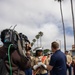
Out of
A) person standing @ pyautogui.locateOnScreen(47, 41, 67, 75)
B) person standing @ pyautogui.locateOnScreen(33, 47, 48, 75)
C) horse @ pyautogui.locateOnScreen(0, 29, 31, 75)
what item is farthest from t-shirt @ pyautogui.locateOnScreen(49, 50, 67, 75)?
horse @ pyautogui.locateOnScreen(0, 29, 31, 75)

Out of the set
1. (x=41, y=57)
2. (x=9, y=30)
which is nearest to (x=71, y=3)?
(x=41, y=57)

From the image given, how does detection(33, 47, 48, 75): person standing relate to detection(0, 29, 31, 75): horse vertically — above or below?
below

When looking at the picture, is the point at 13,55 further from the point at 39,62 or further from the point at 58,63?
the point at 39,62

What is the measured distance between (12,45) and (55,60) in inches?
114

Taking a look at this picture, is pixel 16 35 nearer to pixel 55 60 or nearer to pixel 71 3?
pixel 55 60

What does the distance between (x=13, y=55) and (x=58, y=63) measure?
3.02 m

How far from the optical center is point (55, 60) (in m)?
7.18

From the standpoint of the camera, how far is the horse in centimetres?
438

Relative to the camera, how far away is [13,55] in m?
4.41

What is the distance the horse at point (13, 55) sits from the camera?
4.38 m

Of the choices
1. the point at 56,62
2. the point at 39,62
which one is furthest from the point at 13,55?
the point at 39,62

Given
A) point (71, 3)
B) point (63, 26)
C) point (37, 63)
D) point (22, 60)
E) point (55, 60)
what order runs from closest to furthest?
1. point (22, 60)
2. point (55, 60)
3. point (37, 63)
4. point (71, 3)
5. point (63, 26)

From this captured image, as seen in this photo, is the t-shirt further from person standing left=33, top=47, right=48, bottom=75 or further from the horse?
the horse

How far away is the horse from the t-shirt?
2.76 meters
